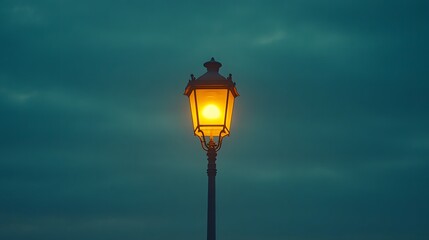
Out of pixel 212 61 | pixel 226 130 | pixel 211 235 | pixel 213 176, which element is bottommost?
pixel 211 235

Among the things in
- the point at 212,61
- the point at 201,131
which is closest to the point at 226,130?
A: the point at 201,131

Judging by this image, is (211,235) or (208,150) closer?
(211,235)

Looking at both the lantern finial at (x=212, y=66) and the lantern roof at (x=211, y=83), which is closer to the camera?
the lantern roof at (x=211, y=83)

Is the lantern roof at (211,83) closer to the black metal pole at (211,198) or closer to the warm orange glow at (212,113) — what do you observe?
the warm orange glow at (212,113)

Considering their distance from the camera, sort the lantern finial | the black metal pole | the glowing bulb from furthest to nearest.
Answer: the lantern finial → the glowing bulb → the black metal pole

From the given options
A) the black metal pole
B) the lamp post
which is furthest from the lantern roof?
the black metal pole

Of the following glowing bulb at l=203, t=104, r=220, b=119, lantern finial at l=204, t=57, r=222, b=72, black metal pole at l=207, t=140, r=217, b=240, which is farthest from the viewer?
lantern finial at l=204, t=57, r=222, b=72

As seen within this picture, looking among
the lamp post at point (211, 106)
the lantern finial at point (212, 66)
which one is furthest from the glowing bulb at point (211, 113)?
the lantern finial at point (212, 66)

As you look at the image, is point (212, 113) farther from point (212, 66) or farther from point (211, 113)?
point (212, 66)

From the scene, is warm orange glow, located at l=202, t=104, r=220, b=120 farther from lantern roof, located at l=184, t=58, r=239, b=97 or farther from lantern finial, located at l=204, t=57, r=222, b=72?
lantern finial, located at l=204, t=57, r=222, b=72

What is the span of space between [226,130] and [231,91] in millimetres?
704

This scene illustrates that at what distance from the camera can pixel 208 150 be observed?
14.2m

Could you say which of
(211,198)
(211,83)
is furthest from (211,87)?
(211,198)

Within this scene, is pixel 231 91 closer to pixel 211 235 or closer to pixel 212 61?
pixel 212 61
